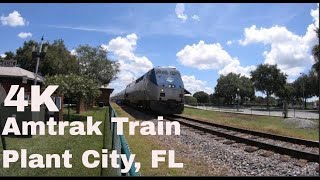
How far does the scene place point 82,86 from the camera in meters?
35.2

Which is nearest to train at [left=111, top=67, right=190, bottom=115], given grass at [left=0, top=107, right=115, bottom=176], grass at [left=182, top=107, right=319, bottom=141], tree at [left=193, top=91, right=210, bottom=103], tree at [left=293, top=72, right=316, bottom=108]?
grass at [left=182, top=107, right=319, bottom=141]

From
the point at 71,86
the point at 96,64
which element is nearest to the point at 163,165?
the point at 71,86

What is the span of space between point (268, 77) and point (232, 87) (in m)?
20.9

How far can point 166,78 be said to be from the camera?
30.2m

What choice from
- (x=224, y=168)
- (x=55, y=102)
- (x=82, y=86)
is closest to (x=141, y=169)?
(x=224, y=168)

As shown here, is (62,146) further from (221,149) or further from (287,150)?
(287,150)

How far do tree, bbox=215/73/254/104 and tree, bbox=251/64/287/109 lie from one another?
17150 mm

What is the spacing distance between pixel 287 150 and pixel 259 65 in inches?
3097

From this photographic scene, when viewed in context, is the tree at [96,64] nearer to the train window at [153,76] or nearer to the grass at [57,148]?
the train window at [153,76]

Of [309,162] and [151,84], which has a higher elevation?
[151,84]

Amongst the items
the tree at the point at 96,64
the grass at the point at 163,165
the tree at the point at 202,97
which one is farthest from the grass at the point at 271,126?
the tree at the point at 202,97

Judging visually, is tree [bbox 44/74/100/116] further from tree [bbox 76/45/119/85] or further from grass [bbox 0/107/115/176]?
tree [bbox 76/45/119/85]

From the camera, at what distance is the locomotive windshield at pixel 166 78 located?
2984 centimetres

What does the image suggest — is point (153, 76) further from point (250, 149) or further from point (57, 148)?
point (250, 149)
